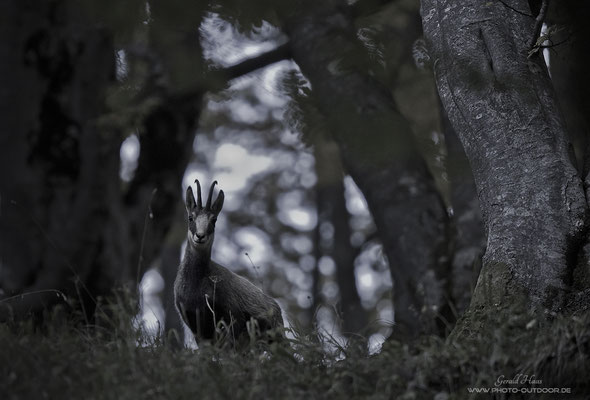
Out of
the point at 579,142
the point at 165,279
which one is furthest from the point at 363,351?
the point at 165,279

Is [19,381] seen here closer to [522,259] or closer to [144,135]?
[522,259]

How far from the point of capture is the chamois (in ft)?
25.5

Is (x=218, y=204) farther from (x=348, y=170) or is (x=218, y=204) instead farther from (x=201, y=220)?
(x=348, y=170)

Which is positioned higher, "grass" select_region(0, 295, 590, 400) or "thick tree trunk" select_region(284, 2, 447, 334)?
"thick tree trunk" select_region(284, 2, 447, 334)

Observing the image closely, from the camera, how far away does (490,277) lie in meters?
5.28

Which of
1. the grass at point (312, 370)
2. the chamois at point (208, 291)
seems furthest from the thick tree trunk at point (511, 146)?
the chamois at point (208, 291)

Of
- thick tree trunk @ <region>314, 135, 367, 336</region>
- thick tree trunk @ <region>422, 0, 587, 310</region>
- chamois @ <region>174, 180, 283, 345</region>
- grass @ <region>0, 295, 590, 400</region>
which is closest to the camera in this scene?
grass @ <region>0, 295, 590, 400</region>

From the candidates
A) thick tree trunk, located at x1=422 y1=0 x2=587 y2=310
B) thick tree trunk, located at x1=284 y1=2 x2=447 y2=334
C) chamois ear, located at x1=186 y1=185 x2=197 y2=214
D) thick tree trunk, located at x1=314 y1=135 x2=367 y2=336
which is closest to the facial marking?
chamois ear, located at x1=186 y1=185 x2=197 y2=214

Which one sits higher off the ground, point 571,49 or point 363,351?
point 571,49

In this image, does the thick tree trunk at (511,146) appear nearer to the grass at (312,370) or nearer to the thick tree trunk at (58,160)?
the grass at (312,370)

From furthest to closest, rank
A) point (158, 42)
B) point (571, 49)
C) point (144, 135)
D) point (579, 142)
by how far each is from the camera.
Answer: point (144, 135)
point (579, 142)
point (571, 49)
point (158, 42)

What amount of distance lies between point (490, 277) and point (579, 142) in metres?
3.00

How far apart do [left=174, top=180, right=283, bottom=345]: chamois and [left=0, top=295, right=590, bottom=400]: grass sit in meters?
2.84

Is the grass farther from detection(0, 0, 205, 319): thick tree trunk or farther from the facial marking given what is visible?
detection(0, 0, 205, 319): thick tree trunk
